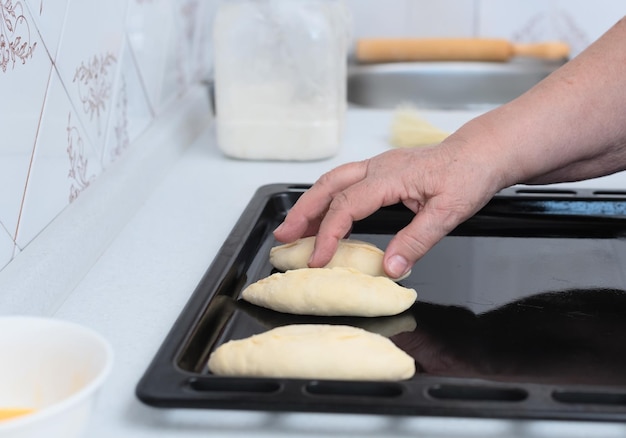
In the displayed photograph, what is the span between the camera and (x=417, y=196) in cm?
86

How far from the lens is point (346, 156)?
1312mm

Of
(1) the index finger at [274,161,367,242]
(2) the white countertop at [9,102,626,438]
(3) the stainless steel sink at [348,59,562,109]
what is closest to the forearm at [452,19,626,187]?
(1) the index finger at [274,161,367,242]

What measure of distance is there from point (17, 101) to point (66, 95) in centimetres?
13

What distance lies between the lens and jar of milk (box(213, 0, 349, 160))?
1252mm

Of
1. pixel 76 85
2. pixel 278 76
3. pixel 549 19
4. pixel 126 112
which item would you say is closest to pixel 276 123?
pixel 278 76

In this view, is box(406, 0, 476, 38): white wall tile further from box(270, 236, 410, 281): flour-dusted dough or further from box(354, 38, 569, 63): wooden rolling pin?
box(270, 236, 410, 281): flour-dusted dough

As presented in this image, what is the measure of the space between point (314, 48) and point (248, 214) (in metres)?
0.38

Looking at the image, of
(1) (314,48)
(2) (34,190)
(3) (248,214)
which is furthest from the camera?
(1) (314,48)

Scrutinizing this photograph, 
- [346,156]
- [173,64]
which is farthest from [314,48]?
[173,64]

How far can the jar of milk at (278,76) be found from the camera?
1252 millimetres

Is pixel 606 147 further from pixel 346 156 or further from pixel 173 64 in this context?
pixel 173 64

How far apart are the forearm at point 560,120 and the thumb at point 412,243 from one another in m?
0.09

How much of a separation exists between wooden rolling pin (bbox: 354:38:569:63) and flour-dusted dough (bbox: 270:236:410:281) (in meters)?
1.03

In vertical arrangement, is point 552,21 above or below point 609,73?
below
